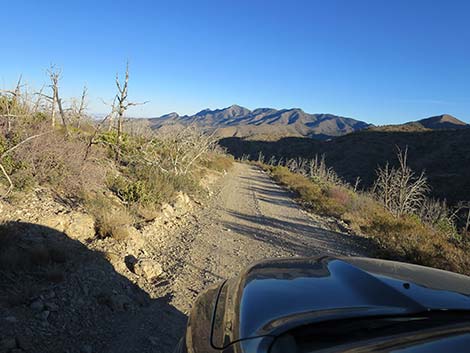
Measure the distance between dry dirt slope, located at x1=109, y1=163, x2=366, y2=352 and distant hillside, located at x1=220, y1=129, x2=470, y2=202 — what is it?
32183 millimetres

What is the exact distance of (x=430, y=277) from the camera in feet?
7.27

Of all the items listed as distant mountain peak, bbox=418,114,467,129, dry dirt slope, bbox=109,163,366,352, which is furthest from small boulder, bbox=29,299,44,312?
distant mountain peak, bbox=418,114,467,129

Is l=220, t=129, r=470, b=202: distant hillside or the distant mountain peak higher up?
the distant mountain peak

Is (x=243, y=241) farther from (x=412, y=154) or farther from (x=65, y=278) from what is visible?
(x=412, y=154)

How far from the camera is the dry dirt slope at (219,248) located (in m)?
3.86

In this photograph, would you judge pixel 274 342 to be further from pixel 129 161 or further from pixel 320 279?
pixel 129 161

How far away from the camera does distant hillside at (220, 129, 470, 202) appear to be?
40.3 m

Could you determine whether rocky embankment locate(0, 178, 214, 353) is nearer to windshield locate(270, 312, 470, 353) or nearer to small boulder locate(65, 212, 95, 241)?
small boulder locate(65, 212, 95, 241)

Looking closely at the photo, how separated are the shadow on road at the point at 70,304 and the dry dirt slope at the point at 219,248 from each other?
24mm

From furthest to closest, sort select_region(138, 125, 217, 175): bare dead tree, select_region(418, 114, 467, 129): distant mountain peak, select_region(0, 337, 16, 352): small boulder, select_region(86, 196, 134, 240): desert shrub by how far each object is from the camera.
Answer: select_region(418, 114, 467, 129): distant mountain peak → select_region(138, 125, 217, 175): bare dead tree → select_region(86, 196, 134, 240): desert shrub → select_region(0, 337, 16, 352): small boulder

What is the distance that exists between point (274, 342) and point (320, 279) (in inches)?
26.4

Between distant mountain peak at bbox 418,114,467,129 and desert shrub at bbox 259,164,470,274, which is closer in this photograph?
desert shrub at bbox 259,164,470,274

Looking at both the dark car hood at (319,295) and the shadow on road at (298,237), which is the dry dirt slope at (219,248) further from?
the dark car hood at (319,295)

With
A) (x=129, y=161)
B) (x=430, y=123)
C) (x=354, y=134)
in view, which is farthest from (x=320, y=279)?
(x=430, y=123)
